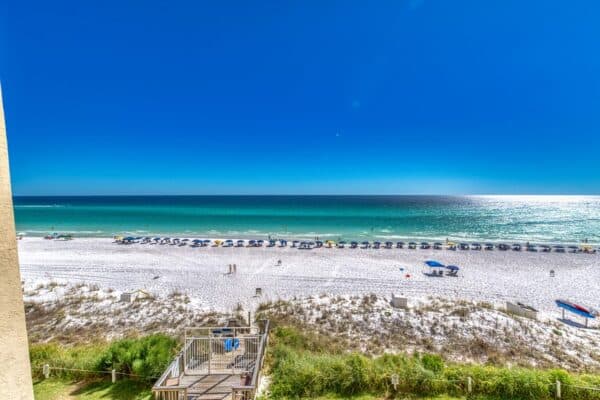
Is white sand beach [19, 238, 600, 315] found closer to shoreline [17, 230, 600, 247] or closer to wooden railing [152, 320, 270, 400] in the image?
wooden railing [152, 320, 270, 400]

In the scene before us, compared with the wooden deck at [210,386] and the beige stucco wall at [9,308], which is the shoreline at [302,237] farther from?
the beige stucco wall at [9,308]

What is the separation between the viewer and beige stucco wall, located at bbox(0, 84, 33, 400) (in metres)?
2.63

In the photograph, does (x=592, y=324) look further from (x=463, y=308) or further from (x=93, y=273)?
(x=93, y=273)

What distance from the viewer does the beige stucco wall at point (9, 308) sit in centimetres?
263

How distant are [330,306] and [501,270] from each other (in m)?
15.2

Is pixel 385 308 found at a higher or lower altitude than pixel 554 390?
lower

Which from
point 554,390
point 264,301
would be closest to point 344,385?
point 554,390

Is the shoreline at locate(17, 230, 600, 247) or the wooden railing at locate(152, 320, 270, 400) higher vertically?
the wooden railing at locate(152, 320, 270, 400)

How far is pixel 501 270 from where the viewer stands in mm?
19422

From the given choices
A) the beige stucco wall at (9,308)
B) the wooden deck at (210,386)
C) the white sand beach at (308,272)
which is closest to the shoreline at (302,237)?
the white sand beach at (308,272)

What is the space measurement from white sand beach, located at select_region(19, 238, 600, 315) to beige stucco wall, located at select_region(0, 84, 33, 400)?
33.1ft

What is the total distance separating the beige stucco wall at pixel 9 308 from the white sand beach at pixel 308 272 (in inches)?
397

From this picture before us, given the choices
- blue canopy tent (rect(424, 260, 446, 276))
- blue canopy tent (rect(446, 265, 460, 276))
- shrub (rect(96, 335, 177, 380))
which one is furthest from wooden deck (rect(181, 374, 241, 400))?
blue canopy tent (rect(446, 265, 460, 276))

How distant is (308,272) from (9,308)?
55.1ft
